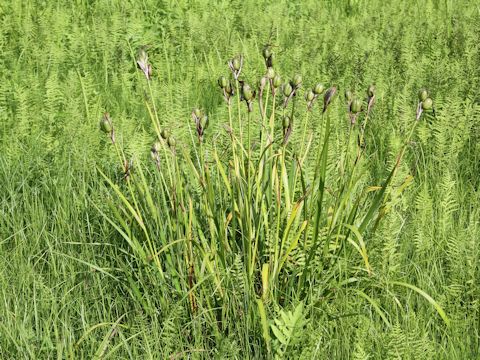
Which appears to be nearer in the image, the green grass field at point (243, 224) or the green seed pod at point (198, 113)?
the green seed pod at point (198, 113)

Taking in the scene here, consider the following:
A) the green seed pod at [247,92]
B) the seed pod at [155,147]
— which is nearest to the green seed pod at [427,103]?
the green seed pod at [247,92]

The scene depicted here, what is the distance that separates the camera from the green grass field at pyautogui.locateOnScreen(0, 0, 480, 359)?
212 centimetres

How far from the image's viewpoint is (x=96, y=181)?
286cm

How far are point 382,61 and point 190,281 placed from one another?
93.4 inches

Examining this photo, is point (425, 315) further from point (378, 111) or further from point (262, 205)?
point (378, 111)

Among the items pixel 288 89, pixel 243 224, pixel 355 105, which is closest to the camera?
pixel 355 105

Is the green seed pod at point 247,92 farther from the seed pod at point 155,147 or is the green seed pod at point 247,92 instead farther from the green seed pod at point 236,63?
the seed pod at point 155,147

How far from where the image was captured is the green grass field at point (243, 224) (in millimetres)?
2123

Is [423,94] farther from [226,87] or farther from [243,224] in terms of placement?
[243,224]

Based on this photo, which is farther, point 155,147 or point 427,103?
point 155,147

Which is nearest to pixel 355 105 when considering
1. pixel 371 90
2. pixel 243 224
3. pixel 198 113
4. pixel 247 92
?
pixel 371 90

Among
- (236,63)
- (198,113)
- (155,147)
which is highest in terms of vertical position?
(236,63)

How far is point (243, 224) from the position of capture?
7.39 ft

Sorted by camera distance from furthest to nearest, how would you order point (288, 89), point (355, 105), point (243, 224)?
point (243, 224)
point (288, 89)
point (355, 105)
